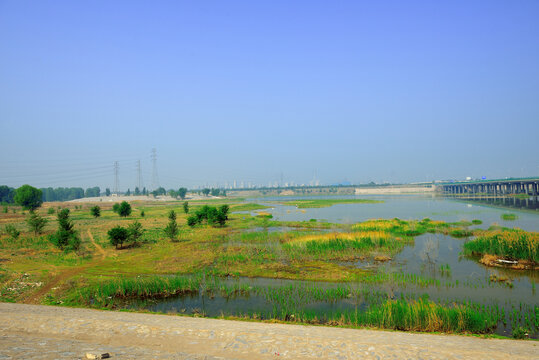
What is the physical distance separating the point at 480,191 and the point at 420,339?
196 m

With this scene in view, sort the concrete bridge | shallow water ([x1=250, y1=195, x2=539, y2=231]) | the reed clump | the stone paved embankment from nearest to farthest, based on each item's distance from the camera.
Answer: the stone paved embankment
the reed clump
shallow water ([x1=250, y1=195, x2=539, y2=231])
the concrete bridge

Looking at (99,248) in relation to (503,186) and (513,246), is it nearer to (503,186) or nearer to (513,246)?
(513,246)

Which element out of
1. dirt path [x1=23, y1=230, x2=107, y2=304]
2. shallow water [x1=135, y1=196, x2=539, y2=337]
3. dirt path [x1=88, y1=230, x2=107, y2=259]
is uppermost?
dirt path [x1=23, y1=230, x2=107, y2=304]

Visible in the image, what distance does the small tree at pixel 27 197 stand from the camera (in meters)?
74.2

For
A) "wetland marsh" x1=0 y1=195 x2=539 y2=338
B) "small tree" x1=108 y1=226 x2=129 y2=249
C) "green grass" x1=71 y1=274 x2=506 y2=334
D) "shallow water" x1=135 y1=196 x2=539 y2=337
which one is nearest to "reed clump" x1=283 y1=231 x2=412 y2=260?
Result: "wetland marsh" x1=0 y1=195 x2=539 y2=338

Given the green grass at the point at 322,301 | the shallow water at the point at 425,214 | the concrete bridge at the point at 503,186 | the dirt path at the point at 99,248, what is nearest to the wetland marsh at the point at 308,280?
the green grass at the point at 322,301

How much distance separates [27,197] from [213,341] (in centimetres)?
8315

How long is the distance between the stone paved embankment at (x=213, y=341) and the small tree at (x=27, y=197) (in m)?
76.6

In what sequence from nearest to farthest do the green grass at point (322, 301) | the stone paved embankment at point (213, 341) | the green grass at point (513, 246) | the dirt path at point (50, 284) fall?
the stone paved embankment at point (213, 341)
the green grass at point (322, 301)
the dirt path at point (50, 284)
the green grass at point (513, 246)

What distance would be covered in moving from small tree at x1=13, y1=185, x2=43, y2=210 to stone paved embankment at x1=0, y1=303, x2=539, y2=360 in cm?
7656

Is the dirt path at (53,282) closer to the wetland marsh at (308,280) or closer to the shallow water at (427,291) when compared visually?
the wetland marsh at (308,280)

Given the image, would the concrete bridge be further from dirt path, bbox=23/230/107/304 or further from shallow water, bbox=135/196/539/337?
dirt path, bbox=23/230/107/304

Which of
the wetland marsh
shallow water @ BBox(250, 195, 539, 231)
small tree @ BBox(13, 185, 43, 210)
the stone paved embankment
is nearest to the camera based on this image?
the stone paved embankment

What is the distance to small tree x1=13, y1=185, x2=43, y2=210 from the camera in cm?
7419
